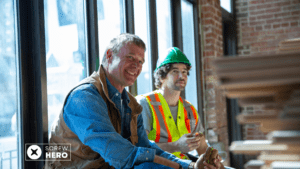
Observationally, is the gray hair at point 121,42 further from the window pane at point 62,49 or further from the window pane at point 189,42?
the window pane at point 189,42

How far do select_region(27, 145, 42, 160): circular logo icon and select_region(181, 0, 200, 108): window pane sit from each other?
2.37 m

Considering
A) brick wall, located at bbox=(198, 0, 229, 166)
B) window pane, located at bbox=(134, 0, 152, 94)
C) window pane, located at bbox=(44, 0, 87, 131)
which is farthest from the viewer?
brick wall, located at bbox=(198, 0, 229, 166)

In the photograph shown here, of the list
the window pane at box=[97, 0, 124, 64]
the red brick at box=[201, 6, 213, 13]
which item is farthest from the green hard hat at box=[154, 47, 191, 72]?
the red brick at box=[201, 6, 213, 13]

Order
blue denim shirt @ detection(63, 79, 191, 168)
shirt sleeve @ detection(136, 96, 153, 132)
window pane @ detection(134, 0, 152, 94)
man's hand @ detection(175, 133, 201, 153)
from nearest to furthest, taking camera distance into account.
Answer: blue denim shirt @ detection(63, 79, 191, 168) → man's hand @ detection(175, 133, 201, 153) → shirt sleeve @ detection(136, 96, 153, 132) → window pane @ detection(134, 0, 152, 94)

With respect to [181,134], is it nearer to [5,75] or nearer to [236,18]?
[5,75]

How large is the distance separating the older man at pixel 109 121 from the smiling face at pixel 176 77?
671 mm

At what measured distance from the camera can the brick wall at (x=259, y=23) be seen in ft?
16.4

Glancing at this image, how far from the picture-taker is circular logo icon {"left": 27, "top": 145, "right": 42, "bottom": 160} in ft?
6.09

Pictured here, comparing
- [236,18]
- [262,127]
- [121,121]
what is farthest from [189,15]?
[262,127]

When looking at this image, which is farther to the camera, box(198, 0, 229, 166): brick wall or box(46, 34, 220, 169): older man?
box(198, 0, 229, 166): brick wall

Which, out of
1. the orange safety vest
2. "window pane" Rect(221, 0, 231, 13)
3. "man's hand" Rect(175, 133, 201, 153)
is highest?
"window pane" Rect(221, 0, 231, 13)

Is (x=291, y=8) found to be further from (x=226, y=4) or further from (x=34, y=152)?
(x=34, y=152)

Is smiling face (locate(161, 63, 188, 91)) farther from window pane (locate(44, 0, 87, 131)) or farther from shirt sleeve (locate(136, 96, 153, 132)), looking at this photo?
window pane (locate(44, 0, 87, 131))

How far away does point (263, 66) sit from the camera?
0.40 metres
